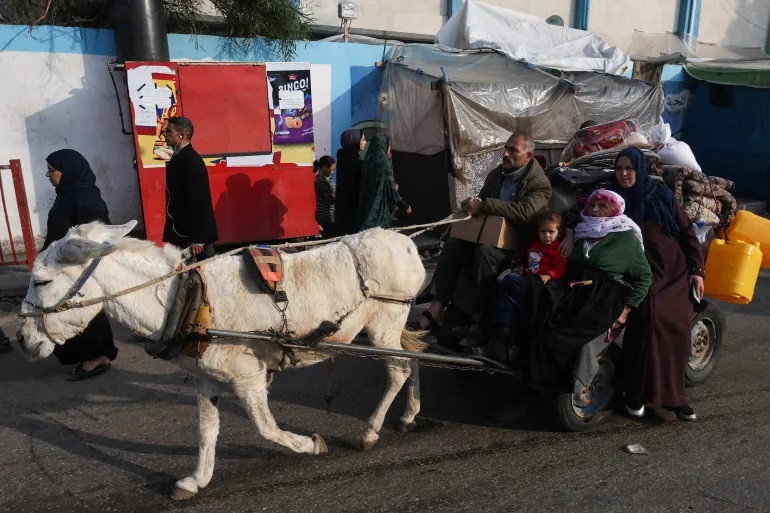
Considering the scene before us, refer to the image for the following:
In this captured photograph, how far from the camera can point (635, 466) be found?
12.8 feet

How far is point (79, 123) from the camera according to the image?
8953 millimetres

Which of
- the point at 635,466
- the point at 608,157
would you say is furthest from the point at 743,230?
the point at 635,466

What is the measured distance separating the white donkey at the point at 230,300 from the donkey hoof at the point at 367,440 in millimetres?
259

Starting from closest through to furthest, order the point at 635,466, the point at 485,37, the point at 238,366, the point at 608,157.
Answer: the point at 238,366 < the point at 635,466 < the point at 608,157 < the point at 485,37

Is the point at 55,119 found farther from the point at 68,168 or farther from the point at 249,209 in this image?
the point at 68,168

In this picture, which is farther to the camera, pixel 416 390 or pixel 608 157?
pixel 608 157

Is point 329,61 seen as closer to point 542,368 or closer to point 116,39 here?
point 116,39

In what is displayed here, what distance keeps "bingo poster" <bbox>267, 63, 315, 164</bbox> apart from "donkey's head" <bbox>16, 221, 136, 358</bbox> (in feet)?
21.2

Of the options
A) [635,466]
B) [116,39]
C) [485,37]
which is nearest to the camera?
[635,466]

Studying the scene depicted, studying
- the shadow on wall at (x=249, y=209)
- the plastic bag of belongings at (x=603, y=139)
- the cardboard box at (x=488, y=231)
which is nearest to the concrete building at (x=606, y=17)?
the shadow on wall at (x=249, y=209)

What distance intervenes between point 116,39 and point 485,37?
6907 mm

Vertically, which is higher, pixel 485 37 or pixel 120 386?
pixel 485 37

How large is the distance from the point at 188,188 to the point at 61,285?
2.23 m

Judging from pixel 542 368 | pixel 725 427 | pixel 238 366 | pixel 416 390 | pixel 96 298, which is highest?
pixel 96 298
